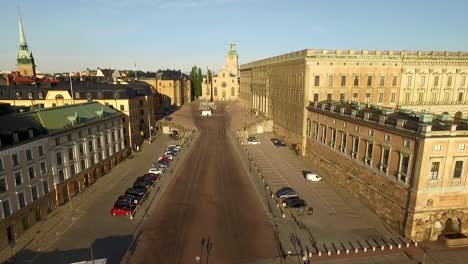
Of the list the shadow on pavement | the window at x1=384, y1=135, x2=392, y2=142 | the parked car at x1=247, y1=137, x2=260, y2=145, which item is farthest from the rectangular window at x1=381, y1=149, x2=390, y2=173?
the parked car at x1=247, y1=137, x2=260, y2=145

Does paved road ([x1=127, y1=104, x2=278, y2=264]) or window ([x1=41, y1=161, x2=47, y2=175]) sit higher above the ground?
window ([x1=41, y1=161, x2=47, y2=175])

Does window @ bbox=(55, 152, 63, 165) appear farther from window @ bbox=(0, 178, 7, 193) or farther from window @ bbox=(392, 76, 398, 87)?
window @ bbox=(392, 76, 398, 87)

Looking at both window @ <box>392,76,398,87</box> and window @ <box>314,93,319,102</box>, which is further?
window @ <box>392,76,398,87</box>

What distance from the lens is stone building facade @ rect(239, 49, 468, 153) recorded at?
7225cm

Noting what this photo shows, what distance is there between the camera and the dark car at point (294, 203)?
4453cm

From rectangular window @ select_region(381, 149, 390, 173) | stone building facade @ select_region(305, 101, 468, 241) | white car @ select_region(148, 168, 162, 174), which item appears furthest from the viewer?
white car @ select_region(148, 168, 162, 174)

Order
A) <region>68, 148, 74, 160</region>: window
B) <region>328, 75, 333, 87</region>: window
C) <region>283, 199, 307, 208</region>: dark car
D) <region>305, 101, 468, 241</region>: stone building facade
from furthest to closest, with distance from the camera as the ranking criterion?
1. <region>328, 75, 333, 87</region>: window
2. <region>68, 148, 74, 160</region>: window
3. <region>283, 199, 307, 208</region>: dark car
4. <region>305, 101, 468, 241</region>: stone building facade

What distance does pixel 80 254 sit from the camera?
3378cm

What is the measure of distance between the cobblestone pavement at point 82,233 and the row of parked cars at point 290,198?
69.8 feet

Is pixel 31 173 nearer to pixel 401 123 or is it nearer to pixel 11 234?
pixel 11 234

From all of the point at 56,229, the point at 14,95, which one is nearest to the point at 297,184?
the point at 56,229

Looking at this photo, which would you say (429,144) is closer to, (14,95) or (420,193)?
(420,193)

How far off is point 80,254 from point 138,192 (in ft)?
52.1

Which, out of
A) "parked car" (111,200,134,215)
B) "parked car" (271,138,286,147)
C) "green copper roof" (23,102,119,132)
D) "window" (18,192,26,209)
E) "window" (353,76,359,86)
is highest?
"window" (353,76,359,86)
